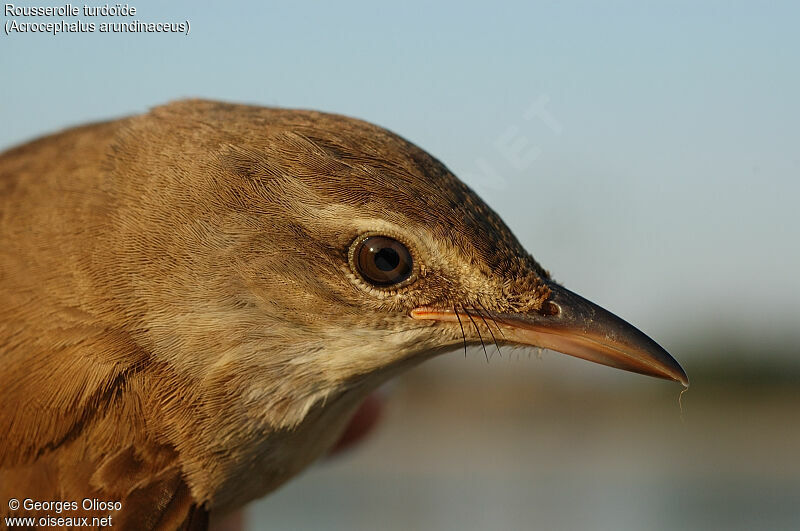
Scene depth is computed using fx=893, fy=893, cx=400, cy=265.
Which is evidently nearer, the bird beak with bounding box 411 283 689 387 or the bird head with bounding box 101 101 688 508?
the bird head with bounding box 101 101 688 508

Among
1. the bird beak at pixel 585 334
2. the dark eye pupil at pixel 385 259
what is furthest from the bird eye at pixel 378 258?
the bird beak at pixel 585 334

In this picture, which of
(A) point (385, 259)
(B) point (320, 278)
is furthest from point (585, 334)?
(B) point (320, 278)

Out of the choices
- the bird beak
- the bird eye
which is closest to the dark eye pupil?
the bird eye

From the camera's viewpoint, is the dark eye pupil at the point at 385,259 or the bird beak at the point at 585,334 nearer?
the dark eye pupil at the point at 385,259


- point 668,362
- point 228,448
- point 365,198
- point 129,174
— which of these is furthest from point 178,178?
point 668,362

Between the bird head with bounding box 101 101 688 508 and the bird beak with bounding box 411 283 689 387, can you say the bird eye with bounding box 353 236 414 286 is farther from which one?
the bird beak with bounding box 411 283 689 387

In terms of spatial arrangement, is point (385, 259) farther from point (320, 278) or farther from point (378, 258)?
point (320, 278)

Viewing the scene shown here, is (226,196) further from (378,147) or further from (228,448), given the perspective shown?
(228,448)

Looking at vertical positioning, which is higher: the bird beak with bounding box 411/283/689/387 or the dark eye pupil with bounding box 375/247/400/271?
the dark eye pupil with bounding box 375/247/400/271

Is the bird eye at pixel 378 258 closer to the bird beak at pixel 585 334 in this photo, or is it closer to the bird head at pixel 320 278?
the bird head at pixel 320 278
